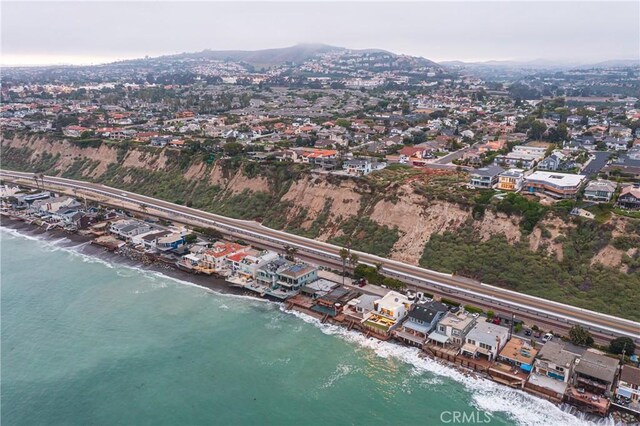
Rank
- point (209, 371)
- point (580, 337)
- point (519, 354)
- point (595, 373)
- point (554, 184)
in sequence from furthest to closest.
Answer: point (554, 184)
point (580, 337)
point (519, 354)
point (209, 371)
point (595, 373)

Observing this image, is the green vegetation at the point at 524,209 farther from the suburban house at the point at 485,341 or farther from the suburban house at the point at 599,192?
the suburban house at the point at 485,341

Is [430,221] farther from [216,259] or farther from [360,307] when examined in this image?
[216,259]

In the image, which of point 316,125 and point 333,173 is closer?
point 333,173

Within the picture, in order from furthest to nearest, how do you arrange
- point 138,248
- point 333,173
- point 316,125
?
point 316,125 < point 333,173 < point 138,248

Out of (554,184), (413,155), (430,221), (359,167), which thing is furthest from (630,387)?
(413,155)

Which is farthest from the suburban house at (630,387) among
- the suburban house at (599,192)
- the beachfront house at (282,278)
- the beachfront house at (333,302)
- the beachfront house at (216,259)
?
the beachfront house at (216,259)

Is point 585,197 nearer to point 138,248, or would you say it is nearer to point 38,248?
point 138,248

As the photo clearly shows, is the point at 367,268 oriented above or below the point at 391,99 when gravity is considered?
below

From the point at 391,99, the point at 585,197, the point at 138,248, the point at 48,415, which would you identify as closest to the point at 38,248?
the point at 138,248
